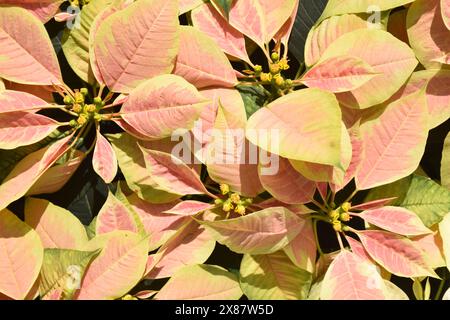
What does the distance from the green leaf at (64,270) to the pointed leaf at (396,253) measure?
35cm

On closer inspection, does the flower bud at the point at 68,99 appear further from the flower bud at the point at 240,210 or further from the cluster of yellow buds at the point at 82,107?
the flower bud at the point at 240,210

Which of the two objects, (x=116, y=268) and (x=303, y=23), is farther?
(x=303, y=23)

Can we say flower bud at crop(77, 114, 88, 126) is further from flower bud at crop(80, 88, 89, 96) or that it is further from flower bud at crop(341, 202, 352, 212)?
flower bud at crop(341, 202, 352, 212)

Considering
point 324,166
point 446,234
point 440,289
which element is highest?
point 324,166

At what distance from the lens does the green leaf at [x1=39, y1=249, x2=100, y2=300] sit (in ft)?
2.09

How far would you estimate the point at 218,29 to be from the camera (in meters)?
0.69

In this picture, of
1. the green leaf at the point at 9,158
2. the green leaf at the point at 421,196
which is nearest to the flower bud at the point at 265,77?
the green leaf at the point at 421,196

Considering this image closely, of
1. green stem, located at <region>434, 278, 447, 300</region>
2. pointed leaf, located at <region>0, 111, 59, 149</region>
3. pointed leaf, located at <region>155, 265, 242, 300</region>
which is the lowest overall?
green stem, located at <region>434, 278, 447, 300</region>

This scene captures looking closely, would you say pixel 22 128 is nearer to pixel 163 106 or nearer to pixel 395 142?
pixel 163 106

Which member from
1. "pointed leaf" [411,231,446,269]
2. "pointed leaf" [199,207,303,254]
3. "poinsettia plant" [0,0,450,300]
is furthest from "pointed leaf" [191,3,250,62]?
"pointed leaf" [411,231,446,269]

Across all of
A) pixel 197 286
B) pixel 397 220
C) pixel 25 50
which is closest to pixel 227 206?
pixel 197 286

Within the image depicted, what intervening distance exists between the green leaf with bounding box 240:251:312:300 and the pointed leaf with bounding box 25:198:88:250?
0.71ft

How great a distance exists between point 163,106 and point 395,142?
289 mm
